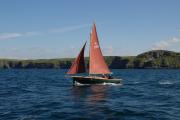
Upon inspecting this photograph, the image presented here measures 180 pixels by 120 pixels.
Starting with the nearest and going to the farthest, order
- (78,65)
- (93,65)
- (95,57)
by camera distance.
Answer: (78,65) < (93,65) < (95,57)

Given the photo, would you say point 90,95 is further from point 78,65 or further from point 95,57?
point 95,57

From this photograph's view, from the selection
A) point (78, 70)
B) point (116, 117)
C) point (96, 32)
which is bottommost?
point (116, 117)

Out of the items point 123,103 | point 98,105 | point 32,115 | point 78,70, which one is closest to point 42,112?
point 32,115

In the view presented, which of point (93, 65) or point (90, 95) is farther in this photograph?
point (93, 65)

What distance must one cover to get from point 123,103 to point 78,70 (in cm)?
2566

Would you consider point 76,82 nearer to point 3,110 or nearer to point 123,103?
point 123,103

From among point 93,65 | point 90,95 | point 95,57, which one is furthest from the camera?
point 95,57

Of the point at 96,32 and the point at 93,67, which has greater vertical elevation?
the point at 96,32

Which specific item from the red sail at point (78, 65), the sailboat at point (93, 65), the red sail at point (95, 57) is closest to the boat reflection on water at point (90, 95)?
the sailboat at point (93, 65)

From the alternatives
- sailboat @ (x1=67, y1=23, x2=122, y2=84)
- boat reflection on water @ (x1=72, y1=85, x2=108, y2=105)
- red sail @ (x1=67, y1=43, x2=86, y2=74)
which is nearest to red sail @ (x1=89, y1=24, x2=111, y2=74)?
sailboat @ (x1=67, y1=23, x2=122, y2=84)

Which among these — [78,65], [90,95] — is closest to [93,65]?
[78,65]

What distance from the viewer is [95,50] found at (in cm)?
7025

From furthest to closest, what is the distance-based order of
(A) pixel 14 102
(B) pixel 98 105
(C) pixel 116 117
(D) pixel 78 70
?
(D) pixel 78 70 → (A) pixel 14 102 → (B) pixel 98 105 → (C) pixel 116 117

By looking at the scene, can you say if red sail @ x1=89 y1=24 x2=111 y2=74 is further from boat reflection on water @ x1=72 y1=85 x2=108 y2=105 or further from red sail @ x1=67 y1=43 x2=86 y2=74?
boat reflection on water @ x1=72 y1=85 x2=108 y2=105
